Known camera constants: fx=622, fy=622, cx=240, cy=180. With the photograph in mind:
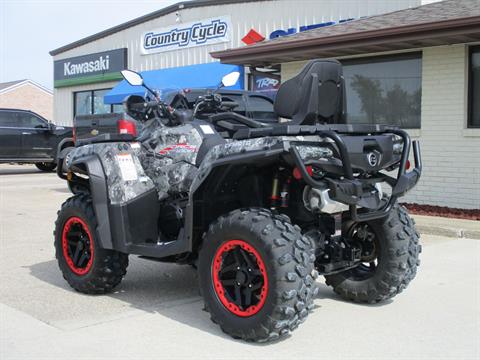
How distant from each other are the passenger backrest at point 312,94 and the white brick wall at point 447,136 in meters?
6.21

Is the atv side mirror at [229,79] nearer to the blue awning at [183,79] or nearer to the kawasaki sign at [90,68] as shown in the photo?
the blue awning at [183,79]

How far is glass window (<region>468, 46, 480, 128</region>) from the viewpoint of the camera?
1040cm

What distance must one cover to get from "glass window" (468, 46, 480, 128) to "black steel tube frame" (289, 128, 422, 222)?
20.2 ft

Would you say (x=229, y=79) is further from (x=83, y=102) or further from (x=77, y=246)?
(x=83, y=102)

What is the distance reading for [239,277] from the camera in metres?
4.22

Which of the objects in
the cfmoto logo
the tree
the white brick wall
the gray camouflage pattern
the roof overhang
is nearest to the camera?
the cfmoto logo

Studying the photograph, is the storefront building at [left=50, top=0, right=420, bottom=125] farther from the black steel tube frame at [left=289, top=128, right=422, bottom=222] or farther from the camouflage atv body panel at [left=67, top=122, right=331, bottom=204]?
the black steel tube frame at [left=289, top=128, right=422, bottom=222]

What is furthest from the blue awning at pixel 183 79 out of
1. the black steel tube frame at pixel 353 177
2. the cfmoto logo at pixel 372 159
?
the cfmoto logo at pixel 372 159

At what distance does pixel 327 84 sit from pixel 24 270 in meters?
3.74

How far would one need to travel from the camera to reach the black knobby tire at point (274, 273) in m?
3.93

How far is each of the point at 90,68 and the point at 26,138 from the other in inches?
222

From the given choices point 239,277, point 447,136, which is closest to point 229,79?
point 239,277

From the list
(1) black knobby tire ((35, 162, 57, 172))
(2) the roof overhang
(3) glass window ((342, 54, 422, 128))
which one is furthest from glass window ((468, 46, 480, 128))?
(1) black knobby tire ((35, 162, 57, 172))

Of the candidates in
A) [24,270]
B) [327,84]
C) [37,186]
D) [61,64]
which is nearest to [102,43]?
[61,64]
